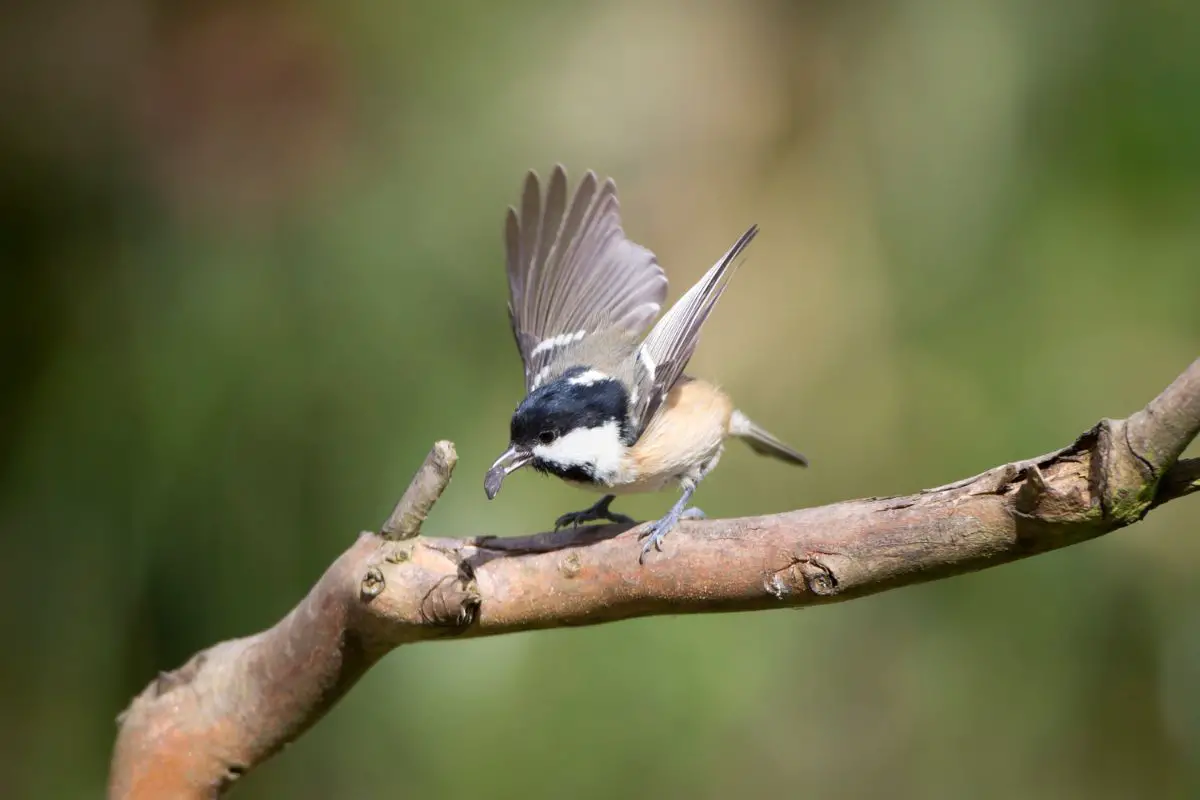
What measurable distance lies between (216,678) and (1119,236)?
2.05 metres

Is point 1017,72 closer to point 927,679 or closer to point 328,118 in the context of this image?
point 927,679

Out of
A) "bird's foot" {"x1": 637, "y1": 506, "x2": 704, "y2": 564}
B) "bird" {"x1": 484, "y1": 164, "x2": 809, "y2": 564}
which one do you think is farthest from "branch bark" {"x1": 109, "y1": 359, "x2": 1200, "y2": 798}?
"bird" {"x1": 484, "y1": 164, "x2": 809, "y2": 564}

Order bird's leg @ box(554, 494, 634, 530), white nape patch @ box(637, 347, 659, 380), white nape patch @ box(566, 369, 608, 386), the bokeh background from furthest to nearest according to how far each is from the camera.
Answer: the bokeh background
bird's leg @ box(554, 494, 634, 530)
white nape patch @ box(637, 347, 659, 380)
white nape patch @ box(566, 369, 608, 386)

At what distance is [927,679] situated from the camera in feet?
8.12

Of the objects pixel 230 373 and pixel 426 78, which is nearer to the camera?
pixel 230 373

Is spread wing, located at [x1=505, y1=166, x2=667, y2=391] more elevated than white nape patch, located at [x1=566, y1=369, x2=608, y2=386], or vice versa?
spread wing, located at [x1=505, y1=166, x2=667, y2=391]

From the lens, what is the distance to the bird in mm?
1718

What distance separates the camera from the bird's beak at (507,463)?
5.43 ft

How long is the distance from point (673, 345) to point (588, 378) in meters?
0.16

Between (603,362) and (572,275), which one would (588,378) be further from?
(572,275)

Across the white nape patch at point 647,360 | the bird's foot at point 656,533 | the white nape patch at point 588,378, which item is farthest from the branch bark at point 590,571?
the white nape patch at point 647,360

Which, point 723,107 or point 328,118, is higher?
point 723,107

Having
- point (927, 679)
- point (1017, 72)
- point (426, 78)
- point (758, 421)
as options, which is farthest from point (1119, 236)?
point (426, 78)

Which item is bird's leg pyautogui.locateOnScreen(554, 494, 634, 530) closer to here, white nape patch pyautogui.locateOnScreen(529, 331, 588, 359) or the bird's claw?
the bird's claw
